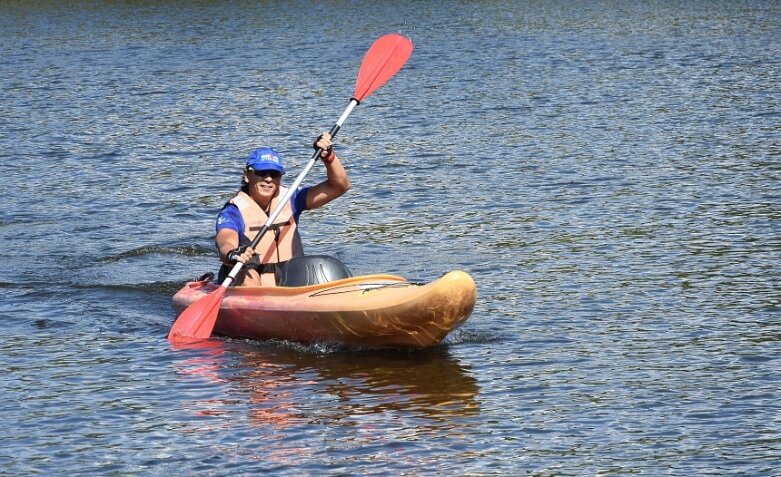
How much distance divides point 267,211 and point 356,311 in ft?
4.43

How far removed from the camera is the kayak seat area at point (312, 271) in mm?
9344

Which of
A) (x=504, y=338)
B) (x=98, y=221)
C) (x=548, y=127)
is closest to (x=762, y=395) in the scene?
(x=504, y=338)

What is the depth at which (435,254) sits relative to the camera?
40.0ft

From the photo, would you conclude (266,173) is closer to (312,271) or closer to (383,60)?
(312,271)

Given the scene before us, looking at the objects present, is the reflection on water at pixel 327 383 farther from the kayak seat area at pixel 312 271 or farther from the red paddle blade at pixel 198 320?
the kayak seat area at pixel 312 271

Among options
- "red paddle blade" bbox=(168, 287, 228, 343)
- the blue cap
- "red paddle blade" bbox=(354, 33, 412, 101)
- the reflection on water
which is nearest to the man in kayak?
the blue cap

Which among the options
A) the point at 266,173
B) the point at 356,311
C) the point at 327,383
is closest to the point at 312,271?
the point at 356,311

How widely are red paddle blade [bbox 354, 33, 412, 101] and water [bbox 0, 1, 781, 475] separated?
158 centimetres

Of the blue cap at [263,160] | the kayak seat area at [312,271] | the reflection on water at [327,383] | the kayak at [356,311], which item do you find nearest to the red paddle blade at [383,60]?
the blue cap at [263,160]

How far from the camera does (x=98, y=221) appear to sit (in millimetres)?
14070

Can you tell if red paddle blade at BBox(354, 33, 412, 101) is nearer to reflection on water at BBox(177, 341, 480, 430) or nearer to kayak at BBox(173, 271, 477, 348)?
kayak at BBox(173, 271, 477, 348)

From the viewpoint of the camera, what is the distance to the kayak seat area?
934 cm

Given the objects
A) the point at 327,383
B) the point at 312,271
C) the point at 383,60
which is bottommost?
the point at 327,383

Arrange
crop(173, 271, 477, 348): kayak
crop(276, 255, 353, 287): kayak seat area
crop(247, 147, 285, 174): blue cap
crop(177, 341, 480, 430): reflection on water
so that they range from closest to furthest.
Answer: crop(177, 341, 480, 430): reflection on water → crop(173, 271, 477, 348): kayak → crop(276, 255, 353, 287): kayak seat area → crop(247, 147, 285, 174): blue cap
